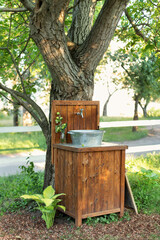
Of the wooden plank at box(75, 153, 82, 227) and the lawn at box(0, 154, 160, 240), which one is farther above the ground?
the wooden plank at box(75, 153, 82, 227)

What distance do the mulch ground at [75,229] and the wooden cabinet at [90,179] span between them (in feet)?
0.48

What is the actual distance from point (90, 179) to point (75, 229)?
58cm

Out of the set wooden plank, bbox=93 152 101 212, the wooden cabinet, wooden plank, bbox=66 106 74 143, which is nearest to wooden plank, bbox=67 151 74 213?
the wooden cabinet

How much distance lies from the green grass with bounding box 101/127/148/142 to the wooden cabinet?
378 inches

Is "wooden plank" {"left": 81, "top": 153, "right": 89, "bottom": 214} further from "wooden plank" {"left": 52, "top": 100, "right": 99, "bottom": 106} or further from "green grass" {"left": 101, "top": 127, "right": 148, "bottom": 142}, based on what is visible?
"green grass" {"left": 101, "top": 127, "right": 148, "bottom": 142}

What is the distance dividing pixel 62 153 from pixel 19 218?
102 centimetres

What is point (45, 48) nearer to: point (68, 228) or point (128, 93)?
point (68, 228)

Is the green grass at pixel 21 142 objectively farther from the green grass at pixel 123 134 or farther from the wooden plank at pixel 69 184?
the wooden plank at pixel 69 184

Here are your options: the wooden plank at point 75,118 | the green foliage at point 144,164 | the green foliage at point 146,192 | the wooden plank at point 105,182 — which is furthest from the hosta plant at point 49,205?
the green foliage at point 144,164

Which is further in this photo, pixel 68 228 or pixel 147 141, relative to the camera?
pixel 147 141

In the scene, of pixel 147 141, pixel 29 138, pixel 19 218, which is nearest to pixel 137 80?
pixel 147 141

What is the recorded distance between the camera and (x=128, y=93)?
43.2 feet

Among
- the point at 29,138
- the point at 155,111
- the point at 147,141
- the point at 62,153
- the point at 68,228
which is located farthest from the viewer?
the point at 155,111

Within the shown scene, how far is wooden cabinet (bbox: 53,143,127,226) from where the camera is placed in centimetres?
341
